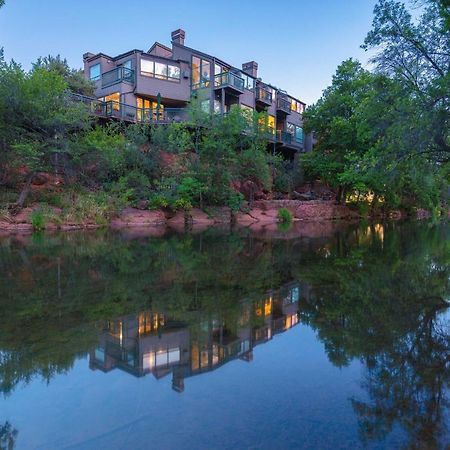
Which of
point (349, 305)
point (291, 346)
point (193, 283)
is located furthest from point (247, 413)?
point (193, 283)

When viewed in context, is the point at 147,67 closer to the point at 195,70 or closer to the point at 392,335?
the point at 195,70

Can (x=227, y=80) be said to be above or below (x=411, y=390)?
above

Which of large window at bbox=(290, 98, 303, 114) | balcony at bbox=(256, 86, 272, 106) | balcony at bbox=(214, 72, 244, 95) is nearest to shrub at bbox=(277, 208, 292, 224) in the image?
balcony at bbox=(214, 72, 244, 95)

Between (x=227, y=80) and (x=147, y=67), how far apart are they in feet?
23.8

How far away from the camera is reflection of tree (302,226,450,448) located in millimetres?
3396

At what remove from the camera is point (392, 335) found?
5.34m

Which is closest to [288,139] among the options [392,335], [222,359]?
[392,335]

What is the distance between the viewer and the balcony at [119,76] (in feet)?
108

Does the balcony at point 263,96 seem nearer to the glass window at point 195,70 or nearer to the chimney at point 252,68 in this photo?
the chimney at point 252,68

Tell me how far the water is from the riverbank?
12.0 meters

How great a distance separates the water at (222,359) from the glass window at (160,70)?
94.8 ft

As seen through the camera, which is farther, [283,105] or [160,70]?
[283,105]

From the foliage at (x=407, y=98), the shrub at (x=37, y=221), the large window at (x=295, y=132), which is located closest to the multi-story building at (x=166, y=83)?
the large window at (x=295, y=132)

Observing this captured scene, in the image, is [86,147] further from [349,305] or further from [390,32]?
[349,305]
